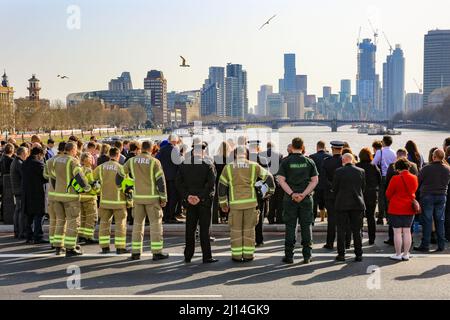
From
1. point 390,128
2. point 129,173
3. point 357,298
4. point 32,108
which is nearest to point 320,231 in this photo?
point 129,173

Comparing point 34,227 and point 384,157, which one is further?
point 384,157

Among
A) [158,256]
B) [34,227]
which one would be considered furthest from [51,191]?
A: [158,256]

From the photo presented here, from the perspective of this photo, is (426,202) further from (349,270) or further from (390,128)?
(390,128)

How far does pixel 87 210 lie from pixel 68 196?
3.32 feet

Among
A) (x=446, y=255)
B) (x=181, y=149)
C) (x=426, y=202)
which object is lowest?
(x=446, y=255)

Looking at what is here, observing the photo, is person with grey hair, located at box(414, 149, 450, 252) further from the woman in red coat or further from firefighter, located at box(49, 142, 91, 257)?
firefighter, located at box(49, 142, 91, 257)

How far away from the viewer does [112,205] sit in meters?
12.1

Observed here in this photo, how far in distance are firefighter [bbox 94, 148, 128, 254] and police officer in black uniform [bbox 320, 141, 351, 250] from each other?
378cm

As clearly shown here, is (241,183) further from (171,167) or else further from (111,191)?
(171,167)

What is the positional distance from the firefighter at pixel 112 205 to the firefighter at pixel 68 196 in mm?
340

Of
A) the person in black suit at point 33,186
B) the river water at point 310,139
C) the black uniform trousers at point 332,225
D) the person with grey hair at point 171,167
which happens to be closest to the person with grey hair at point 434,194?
the black uniform trousers at point 332,225

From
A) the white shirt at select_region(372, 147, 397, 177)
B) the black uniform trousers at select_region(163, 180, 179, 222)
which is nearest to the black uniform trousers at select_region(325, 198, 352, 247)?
the white shirt at select_region(372, 147, 397, 177)
